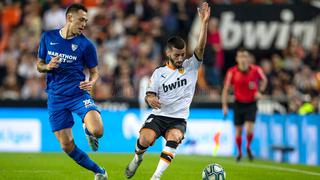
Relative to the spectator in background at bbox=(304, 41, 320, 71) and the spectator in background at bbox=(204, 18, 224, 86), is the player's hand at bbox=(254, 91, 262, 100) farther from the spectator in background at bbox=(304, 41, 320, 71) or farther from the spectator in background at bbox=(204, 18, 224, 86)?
the spectator in background at bbox=(304, 41, 320, 71)

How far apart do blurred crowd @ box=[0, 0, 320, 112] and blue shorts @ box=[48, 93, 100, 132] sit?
12134 millimetres

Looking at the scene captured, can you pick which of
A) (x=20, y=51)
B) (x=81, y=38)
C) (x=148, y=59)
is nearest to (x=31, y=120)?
(x=20, y=51)

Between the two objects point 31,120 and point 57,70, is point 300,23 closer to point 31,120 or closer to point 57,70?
point 31,120

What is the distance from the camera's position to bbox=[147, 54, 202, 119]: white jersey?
1282 centimetres

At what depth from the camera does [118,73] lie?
25.2 m

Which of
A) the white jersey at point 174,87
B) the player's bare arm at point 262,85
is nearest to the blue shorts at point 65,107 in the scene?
the white jersey at point 174,87

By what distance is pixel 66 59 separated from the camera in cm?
1220

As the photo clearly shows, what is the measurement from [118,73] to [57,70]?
13.0m

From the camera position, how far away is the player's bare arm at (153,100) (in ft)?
41.0

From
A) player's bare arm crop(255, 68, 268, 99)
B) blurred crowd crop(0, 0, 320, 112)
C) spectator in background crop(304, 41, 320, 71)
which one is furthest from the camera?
spectator in background crop(304, 41, 320, 71)

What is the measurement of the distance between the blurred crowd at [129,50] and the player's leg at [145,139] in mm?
11860

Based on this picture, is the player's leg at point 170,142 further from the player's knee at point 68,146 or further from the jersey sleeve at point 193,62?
the player's knee at point 68,146

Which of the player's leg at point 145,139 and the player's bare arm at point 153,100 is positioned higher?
the player's bare arm at point 153,100

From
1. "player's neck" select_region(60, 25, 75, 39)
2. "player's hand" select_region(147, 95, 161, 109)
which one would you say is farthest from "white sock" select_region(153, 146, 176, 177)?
"player's neck" select_region(60, 25, 75, 39)
